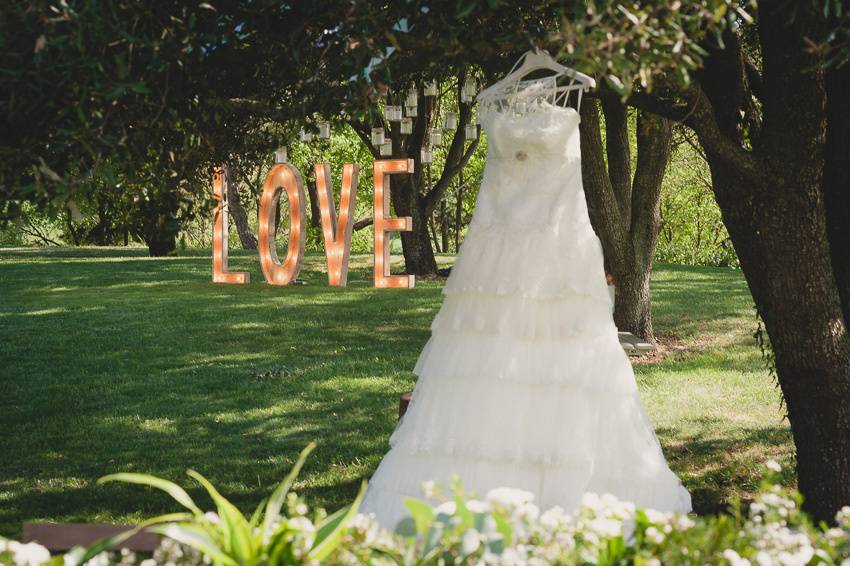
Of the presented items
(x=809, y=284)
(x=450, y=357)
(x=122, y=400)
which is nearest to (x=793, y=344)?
(x=809, y=284)

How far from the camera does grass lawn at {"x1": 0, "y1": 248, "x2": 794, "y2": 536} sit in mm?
7891

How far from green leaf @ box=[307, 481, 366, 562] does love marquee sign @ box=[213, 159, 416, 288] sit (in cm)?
1334

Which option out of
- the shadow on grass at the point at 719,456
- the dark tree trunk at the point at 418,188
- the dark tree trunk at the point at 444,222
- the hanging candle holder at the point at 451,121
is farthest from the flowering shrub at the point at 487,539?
the dark tree trunk at the point at 444,222

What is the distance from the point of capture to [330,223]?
694 inches

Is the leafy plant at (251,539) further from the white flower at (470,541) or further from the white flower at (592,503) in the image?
the white flower at (592,503)

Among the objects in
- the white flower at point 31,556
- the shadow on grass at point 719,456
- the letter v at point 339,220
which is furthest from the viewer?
the letter v at point 339,220

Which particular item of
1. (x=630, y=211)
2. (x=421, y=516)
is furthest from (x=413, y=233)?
(x=421, y=516)

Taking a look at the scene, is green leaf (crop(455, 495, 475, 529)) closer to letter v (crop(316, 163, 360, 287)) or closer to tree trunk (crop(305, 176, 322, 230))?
letter v (crop(316, 163, 360, 287))

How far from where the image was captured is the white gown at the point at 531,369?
559 centimetres

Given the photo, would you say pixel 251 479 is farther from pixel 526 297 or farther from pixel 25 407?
pixel 25 407

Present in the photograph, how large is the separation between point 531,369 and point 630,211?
7.51 m

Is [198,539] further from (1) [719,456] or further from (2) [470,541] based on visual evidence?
(1) [719,456]

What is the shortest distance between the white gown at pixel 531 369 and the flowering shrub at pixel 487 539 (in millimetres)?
2453

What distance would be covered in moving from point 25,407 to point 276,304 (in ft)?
22.3
